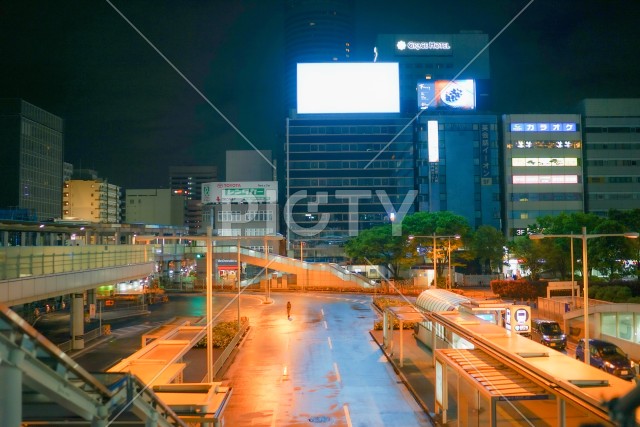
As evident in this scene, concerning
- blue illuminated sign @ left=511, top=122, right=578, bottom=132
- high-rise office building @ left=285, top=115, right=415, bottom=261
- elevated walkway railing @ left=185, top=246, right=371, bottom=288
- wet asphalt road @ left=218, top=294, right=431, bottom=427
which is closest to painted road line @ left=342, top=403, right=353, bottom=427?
wet asphalt road @ left=218, top=294, right=431, bottom=427

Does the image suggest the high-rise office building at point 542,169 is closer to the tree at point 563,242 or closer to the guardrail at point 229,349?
the tree at point 563,242

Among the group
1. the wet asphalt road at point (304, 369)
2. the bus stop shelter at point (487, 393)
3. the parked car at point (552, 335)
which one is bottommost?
the wet asphalt road at point (304, 369)

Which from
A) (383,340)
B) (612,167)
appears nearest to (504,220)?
(612,167)

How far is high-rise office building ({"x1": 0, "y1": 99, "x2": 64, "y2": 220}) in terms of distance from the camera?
93.7 m

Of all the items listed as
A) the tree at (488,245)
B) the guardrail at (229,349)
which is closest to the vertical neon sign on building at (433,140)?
the tree at (488,245)

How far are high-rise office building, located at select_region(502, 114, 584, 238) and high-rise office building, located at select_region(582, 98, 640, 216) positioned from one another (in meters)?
1.86

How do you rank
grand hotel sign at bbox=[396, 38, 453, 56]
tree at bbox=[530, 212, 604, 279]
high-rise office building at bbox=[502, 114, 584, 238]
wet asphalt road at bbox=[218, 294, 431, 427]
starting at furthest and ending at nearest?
grand hotel sign at bbox=[396, 38, 453, 56] < high-rise office building at bbox=[502, 114, 584, 238] < tree at bbox=[530, 212, 604, 279] < wet asphalt road at bbox=[218, 294, 431, 427]

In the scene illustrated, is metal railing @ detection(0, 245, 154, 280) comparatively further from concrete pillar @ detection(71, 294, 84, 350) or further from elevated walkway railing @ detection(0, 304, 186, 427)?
elevated walkway railing @ detection(0, 304, 186, 427)

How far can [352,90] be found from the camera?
3772 inches

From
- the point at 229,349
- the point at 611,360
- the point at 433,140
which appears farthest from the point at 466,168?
the point at 611,360

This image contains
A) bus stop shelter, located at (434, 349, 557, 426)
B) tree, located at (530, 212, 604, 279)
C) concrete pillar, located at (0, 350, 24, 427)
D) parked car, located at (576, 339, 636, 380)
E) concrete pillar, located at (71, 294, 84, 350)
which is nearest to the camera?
concrete pillar, located at (0, 350, 24, 427)

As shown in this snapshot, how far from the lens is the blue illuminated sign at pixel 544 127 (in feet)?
288

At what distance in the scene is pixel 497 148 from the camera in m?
91.1

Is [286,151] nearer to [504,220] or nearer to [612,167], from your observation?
[504,220]
